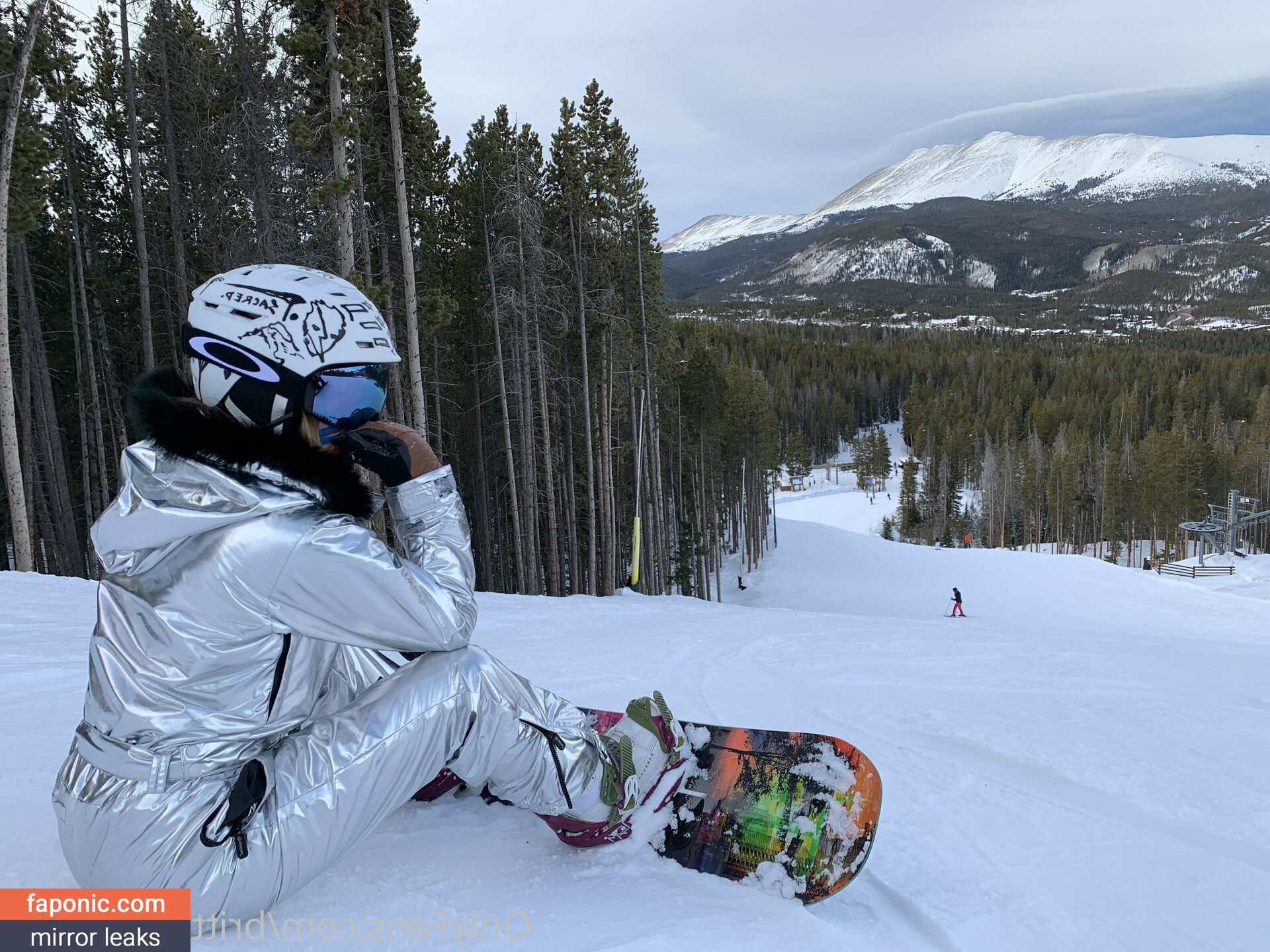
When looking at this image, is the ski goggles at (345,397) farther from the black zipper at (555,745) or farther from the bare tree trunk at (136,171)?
the bare tree trunk at (136,171)

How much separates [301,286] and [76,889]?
5.62 ft

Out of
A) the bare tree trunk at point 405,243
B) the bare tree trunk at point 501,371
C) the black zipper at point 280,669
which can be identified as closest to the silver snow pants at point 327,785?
the black zipper at point 280,669

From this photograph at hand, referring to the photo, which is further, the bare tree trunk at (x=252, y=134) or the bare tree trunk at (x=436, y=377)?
the bare tree trunk at (x=436, y=377)

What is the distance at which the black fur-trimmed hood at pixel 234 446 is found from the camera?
5.39 feet

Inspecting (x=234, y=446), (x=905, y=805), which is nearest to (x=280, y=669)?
(x=234, y=446)

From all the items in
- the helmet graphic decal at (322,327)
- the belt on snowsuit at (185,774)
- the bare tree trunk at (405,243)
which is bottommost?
the belt on snowsuit at (185,774)

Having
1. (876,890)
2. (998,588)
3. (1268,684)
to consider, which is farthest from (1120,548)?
(876,890)

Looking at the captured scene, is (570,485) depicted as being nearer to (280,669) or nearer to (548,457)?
(548,457)

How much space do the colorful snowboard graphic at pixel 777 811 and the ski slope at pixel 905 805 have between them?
3.8 inches

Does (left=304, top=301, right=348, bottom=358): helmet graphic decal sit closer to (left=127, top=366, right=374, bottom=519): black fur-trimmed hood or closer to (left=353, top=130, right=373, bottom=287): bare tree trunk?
(left=127, top=366, right=374, bottom=519): black fur-trimmed hood

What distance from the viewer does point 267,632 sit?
5.65ft

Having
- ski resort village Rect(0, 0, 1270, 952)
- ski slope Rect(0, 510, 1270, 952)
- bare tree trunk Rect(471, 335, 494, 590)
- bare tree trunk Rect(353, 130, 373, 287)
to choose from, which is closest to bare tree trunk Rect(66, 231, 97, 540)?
ski resort village Rect(0, 0, 1270, 952)

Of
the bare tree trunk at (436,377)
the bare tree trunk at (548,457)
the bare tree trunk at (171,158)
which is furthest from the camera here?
the bare tree trunk at (436,377)

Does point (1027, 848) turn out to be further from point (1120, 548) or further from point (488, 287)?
point (1120, 548)
